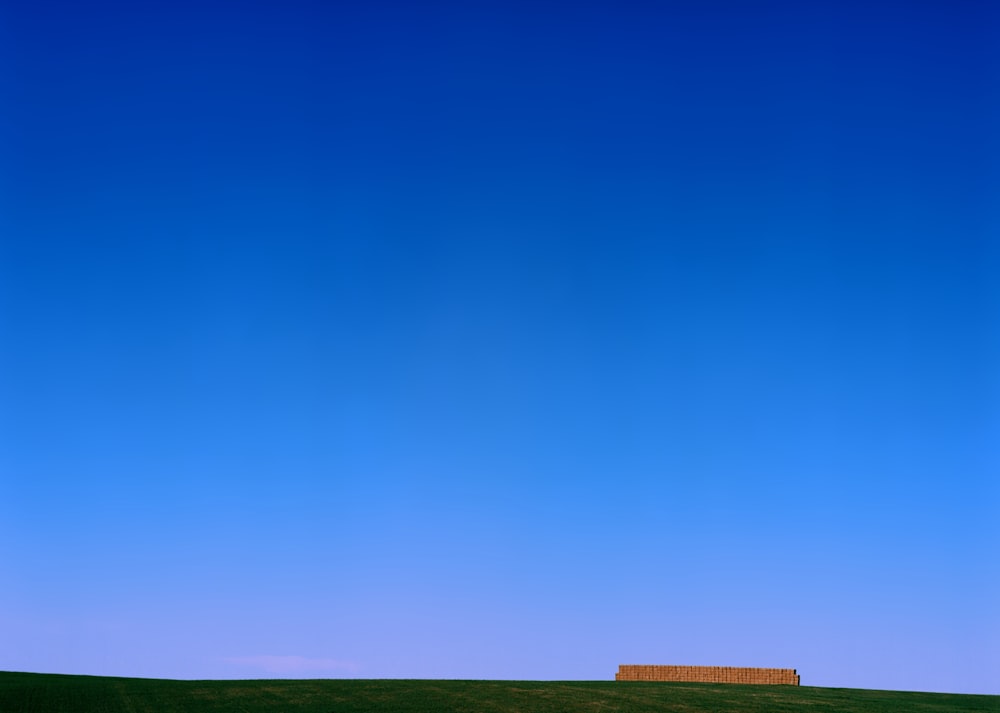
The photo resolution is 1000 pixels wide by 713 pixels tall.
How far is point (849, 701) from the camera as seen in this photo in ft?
171

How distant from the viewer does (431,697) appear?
48.9 metres

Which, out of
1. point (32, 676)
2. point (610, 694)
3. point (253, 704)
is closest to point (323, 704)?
point (253, 704)

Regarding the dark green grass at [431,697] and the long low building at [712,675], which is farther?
the long low building at [712,675]

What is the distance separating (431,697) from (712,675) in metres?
23.7

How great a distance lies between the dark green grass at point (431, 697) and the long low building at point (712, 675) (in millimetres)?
3318

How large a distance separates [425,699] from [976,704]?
2944cm

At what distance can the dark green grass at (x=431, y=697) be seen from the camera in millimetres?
45188

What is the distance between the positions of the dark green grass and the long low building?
10.9 ft

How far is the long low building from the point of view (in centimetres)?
6297

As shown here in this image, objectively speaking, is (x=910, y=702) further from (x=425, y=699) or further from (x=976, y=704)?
(x=425, y=699)

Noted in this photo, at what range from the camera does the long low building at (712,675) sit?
207 feet

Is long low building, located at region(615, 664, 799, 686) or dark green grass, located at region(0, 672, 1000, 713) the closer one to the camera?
dark green grass, located at region(0, 672, 1000, 713)

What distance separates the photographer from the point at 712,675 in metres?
64.1

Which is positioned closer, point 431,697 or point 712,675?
point 431,697
